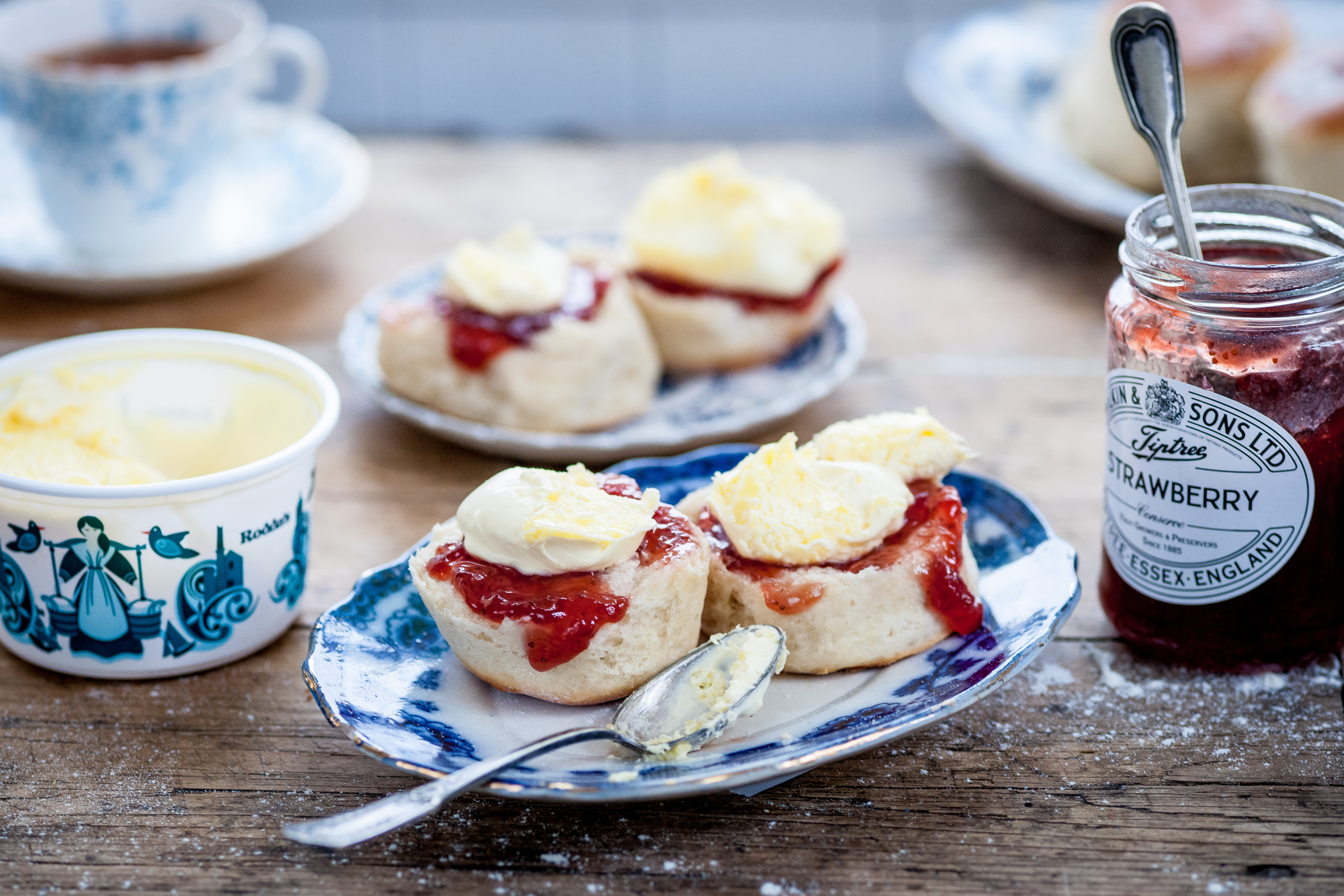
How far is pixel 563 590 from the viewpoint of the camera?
3.53 ft

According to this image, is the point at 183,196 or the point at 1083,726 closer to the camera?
the point at 1083,726

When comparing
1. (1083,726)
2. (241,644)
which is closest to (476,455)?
(241,644)

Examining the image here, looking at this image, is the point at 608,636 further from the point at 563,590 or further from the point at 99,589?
the point at 99,589

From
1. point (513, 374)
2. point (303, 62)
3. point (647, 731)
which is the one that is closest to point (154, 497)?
point (647, 731)

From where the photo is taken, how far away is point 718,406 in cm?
180

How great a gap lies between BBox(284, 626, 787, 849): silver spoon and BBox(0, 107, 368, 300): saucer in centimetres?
125

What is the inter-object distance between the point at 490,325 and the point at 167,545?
0.62 m

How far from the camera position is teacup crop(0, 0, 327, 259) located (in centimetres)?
192

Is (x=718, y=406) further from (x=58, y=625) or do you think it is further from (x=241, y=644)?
(x=58, y=625)

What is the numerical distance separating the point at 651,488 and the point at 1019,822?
0.45 metres

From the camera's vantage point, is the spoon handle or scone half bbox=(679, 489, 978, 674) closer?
the spoon handle

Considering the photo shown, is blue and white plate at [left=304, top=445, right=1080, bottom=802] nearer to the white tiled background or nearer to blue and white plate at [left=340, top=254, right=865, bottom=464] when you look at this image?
blue and white plate at [left=340, top=254, right=865, bottom=464]

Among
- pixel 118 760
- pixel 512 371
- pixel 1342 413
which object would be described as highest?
pixel 1342 413

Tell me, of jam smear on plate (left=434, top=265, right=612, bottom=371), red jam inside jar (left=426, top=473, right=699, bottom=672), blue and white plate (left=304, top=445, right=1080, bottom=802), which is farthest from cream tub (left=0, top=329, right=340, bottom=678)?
jam smear on plate (left=434, top=265, right=612, bottom=371)
